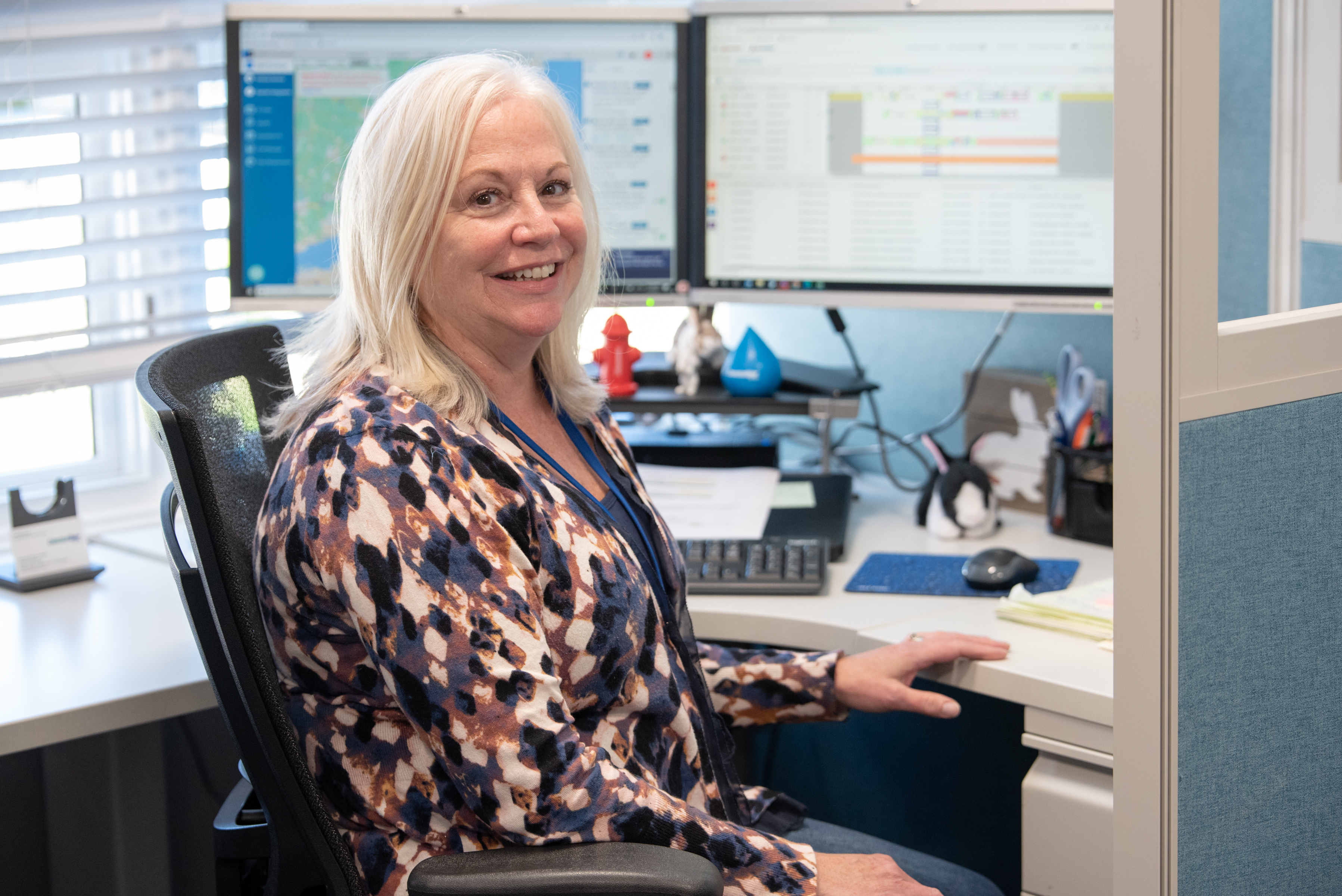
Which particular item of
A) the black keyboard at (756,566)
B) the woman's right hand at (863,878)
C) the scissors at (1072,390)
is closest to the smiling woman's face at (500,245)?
the black keyboard at (756,566)

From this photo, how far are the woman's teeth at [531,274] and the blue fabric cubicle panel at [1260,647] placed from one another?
1.75ft

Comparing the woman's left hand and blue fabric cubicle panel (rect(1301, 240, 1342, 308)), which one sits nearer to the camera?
the woman's left hand

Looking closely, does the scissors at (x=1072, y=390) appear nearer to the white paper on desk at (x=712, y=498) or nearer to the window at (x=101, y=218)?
the white paper on desk at (x=712, y=498)

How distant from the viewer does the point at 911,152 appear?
5.09 feet

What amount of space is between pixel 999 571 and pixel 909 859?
34cm

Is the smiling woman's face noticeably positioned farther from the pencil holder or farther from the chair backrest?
the pencil holder

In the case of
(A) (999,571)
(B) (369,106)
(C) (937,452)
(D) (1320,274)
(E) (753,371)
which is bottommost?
(A) (999,571)

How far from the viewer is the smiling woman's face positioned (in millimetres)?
997

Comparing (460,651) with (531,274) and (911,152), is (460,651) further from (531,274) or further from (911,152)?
(911,152)

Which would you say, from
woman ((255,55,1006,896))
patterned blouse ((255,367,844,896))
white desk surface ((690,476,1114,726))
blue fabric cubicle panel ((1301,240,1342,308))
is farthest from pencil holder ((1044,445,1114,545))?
patterned blouse ((255,367,844,896))

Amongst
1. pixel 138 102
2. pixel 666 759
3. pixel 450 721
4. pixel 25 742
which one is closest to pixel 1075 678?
pixel 666 759

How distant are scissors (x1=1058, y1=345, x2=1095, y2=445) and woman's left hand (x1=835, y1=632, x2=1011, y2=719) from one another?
468mm

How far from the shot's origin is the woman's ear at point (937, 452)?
159 centimetres

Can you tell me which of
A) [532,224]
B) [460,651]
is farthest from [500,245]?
[460,651]
